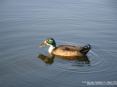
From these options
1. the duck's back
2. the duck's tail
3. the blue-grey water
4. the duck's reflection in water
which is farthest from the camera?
the duck's back

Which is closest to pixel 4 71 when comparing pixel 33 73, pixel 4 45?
pixel 33 73

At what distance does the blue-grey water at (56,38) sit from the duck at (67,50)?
31cm

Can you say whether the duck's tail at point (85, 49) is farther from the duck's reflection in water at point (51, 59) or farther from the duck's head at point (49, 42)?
the duck's head at point (49, 42)

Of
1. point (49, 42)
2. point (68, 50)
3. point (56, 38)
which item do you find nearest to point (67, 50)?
point (68, 50)

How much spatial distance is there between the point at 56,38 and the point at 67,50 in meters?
1.35

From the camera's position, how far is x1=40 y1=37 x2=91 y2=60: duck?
1358 centimetres

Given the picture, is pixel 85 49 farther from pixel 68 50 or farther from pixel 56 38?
pixel 56 38

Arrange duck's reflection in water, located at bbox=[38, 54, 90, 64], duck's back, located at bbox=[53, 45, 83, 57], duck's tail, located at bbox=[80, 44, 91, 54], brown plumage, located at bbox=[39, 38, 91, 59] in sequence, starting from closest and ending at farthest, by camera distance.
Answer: duck's reflection in water, located at bbox=[38, 54, 90, 64], duck's tail, located at bbox=[80, 44, 91, 54], brown plumage, located at bbox=[39, 38, 91, 59], duck's back, located at bbox=[53, 45, 83, 57]

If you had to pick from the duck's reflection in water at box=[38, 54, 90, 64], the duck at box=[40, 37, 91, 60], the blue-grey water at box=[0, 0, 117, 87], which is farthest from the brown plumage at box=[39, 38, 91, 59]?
the blue-grey water at box=[0, 0, 117, 87]

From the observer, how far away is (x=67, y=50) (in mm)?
13812

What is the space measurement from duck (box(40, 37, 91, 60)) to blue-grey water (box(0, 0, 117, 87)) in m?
0.31

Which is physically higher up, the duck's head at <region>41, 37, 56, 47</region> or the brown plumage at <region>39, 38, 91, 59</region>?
the duck's head at <region>41, 37, 56, 47</region>

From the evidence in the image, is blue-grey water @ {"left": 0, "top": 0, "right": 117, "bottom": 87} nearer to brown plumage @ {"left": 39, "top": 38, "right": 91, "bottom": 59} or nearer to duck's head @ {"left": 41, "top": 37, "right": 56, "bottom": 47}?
duck's head @ {"left": 41, "top": 37, "right": 56, "bottom": 47}

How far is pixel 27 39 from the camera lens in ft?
48.0
